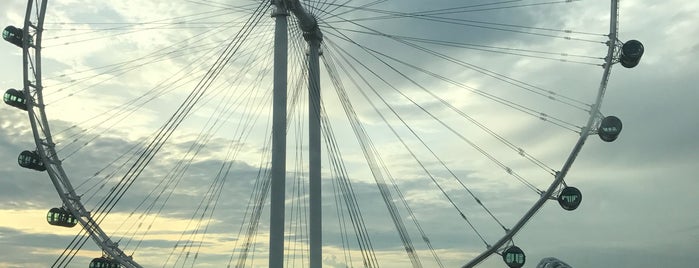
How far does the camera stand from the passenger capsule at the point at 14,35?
90.4 ft

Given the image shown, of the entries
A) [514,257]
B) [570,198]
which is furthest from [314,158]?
[570,198]

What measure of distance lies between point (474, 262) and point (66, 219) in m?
16.2

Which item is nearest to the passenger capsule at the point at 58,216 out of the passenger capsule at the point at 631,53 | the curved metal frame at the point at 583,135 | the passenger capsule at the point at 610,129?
the curved metal frame at the point at 583,135

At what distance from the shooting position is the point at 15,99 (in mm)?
26953

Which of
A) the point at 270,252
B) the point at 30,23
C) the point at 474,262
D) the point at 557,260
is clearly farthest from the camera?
the point at 557,260

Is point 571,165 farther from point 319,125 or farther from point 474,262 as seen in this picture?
point 319,125

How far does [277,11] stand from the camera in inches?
992

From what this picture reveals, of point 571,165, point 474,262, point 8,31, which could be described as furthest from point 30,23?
point 571,165

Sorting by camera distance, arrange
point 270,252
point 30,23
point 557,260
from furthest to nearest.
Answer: point 557,260 → point 30,23 → point 270,252

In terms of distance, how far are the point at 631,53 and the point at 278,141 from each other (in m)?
13.2

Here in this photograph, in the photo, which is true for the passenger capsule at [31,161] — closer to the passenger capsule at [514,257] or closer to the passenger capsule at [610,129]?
the passenger capsule at [514,257]

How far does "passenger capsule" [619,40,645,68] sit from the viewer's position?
947 inches

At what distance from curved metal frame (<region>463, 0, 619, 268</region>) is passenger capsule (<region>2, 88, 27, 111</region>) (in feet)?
63.8

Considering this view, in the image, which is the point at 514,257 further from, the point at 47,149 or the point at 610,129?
the point at 47,149
